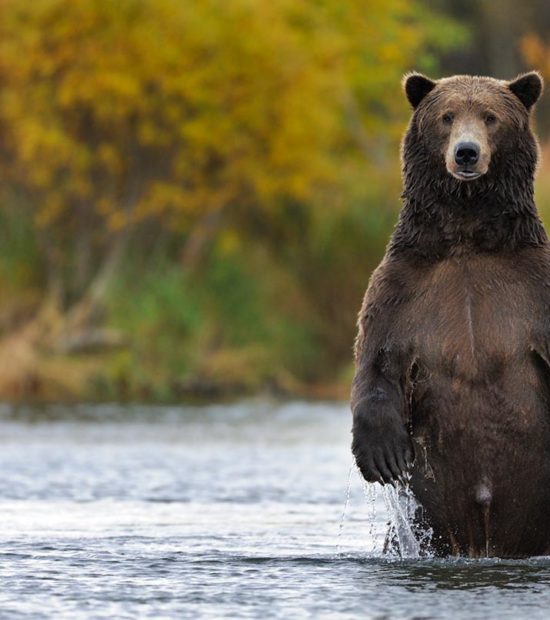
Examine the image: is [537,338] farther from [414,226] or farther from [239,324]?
[239,324]

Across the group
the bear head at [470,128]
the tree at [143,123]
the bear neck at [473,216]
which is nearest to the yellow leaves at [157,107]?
the tree at [143,123]

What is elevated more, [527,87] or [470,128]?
[527,87]

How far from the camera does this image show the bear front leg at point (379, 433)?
6.85 m

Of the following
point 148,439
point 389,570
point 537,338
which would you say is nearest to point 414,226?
point 537,338

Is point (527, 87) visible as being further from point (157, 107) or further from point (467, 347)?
point (157, 107)

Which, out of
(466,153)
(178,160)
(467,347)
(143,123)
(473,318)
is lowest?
(467,347)

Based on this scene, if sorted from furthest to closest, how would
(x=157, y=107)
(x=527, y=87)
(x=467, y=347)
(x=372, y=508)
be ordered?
1. (x=157, y=107)
2. (x=372, y=508)
3. (x=527, y=87)
4. (x=467, y=347)

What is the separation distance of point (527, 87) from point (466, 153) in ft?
2.10

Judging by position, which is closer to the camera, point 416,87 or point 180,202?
point 416,87

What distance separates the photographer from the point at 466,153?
272 inches

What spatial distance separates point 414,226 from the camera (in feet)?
23.6

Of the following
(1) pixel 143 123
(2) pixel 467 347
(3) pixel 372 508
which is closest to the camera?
(2) pixel 467 347

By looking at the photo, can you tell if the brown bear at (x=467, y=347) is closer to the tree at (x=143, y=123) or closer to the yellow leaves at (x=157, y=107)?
the tree at (x=143, y=123)

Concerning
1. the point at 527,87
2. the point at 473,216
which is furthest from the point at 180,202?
the point at 473,216
